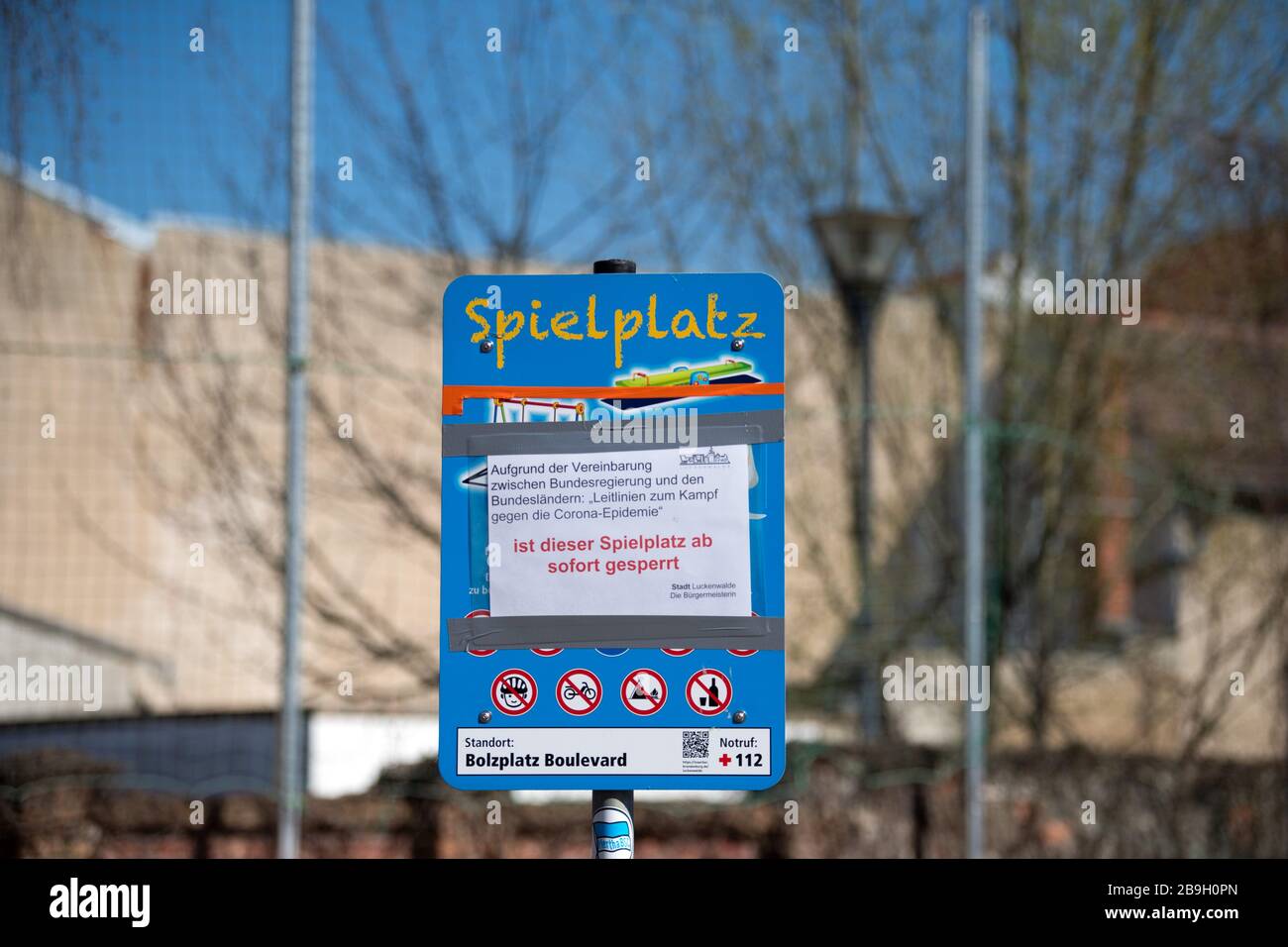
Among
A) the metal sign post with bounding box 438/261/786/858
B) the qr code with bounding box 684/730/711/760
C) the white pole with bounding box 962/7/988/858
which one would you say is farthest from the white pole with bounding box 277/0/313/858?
the qr code with bounding box 684/730/711/760

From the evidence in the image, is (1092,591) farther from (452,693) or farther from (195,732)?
(452,693)

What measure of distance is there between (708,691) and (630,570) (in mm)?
249

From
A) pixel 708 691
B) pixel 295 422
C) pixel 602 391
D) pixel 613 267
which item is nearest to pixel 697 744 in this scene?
pixel 708 691

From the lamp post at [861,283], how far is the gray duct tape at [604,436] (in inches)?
178

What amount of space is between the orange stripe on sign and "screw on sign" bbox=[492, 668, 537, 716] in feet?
1.55

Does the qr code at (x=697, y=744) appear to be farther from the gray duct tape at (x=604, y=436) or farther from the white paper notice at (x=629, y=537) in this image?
the gray duct tape at (x=604, y=436)

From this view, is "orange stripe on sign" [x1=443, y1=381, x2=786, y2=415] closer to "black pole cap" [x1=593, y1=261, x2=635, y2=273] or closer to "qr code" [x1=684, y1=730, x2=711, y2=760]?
"black pole cap" [x1=593, y1=261, x2=635, y2=273]

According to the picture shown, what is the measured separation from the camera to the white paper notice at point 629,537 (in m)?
2.77

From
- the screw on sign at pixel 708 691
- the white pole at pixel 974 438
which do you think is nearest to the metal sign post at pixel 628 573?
the screw on sign at pixel 708 691
